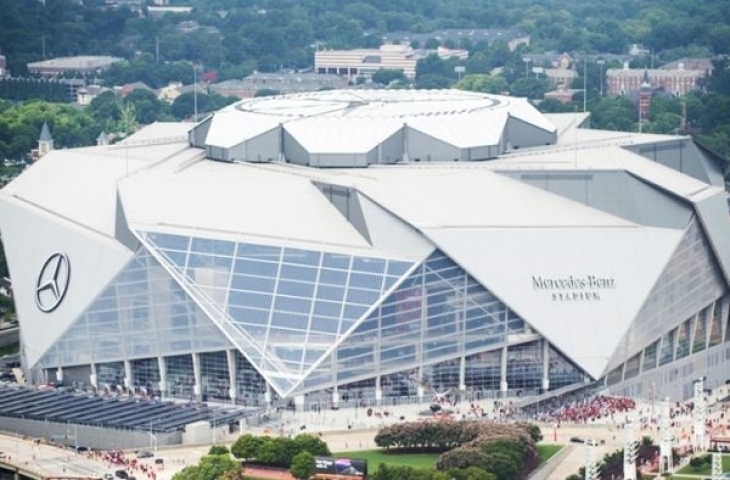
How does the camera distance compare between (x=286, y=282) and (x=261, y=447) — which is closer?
(x=261, y=447)

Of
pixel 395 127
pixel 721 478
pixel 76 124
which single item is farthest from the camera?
pixel 76 124

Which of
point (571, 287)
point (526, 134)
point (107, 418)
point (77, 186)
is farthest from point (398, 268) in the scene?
point (77, 186)

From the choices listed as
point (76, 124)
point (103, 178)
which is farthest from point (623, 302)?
point (76, 124)

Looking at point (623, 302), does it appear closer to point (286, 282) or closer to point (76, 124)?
point (286, 282)

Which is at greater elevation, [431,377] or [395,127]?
[395,127]

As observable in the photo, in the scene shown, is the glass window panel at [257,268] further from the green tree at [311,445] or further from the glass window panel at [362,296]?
the green tree at [311,445]

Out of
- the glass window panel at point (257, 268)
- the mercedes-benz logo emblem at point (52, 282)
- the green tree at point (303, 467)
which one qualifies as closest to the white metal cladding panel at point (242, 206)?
the glass window panel at point (257, 268)

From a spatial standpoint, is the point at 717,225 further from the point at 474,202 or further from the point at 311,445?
the point at 311,445
